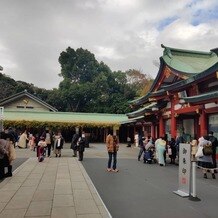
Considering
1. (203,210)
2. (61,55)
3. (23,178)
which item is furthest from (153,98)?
(61,55)

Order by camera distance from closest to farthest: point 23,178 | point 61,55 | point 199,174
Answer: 1. point 23,178
2. point 199,174
3. point 61,55

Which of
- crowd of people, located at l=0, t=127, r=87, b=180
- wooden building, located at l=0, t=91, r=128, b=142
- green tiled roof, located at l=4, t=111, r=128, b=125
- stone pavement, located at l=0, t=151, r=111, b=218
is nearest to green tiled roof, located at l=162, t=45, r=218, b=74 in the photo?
crowd of people, located at l=0, t=127, r=87, b=180

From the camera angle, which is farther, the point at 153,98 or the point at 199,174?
the point at 153,98

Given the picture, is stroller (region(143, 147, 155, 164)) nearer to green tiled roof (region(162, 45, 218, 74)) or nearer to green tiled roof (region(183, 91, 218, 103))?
green tiled roof (region(183, 91, 218, 103))

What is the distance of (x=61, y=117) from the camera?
138 feet

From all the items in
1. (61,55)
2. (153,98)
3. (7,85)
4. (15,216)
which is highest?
(61,55)

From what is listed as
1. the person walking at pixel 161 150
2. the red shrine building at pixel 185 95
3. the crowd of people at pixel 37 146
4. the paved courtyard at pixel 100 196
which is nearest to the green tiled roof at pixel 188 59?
the red shrine building at pixel 185 95

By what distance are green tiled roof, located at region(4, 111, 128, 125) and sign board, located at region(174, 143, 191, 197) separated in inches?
Answer: 1264

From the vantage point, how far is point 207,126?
17.9 meters

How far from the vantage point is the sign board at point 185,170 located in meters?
8.40

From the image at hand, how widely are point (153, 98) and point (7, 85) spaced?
44.3 m

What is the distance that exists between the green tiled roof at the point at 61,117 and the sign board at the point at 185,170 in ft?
105

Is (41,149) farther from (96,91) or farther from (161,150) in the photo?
(96,91)

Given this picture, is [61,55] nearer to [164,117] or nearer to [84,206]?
[164,117]
